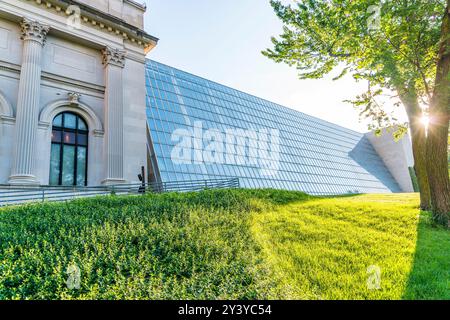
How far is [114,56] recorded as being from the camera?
18719 mm

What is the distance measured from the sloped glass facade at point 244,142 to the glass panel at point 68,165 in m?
7.47

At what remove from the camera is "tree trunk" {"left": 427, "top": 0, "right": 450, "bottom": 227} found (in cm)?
948

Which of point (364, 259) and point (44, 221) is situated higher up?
point (44, 221)

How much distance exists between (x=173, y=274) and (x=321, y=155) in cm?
4361

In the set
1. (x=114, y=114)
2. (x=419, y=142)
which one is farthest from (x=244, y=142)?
(x=419, y=142)

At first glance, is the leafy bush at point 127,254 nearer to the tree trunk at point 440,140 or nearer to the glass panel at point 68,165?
the tree trunk at point 440,140

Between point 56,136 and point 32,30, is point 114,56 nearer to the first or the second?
point 32,30

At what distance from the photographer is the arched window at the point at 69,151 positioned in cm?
1603

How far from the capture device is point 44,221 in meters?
7.69

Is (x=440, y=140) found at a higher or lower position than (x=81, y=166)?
lower

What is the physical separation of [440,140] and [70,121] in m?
18.4

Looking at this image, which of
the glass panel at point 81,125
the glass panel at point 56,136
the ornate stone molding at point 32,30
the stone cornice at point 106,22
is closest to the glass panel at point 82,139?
the glass panel at point 81,125

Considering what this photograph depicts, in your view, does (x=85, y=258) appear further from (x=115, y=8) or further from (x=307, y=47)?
(x=115, y=8)
